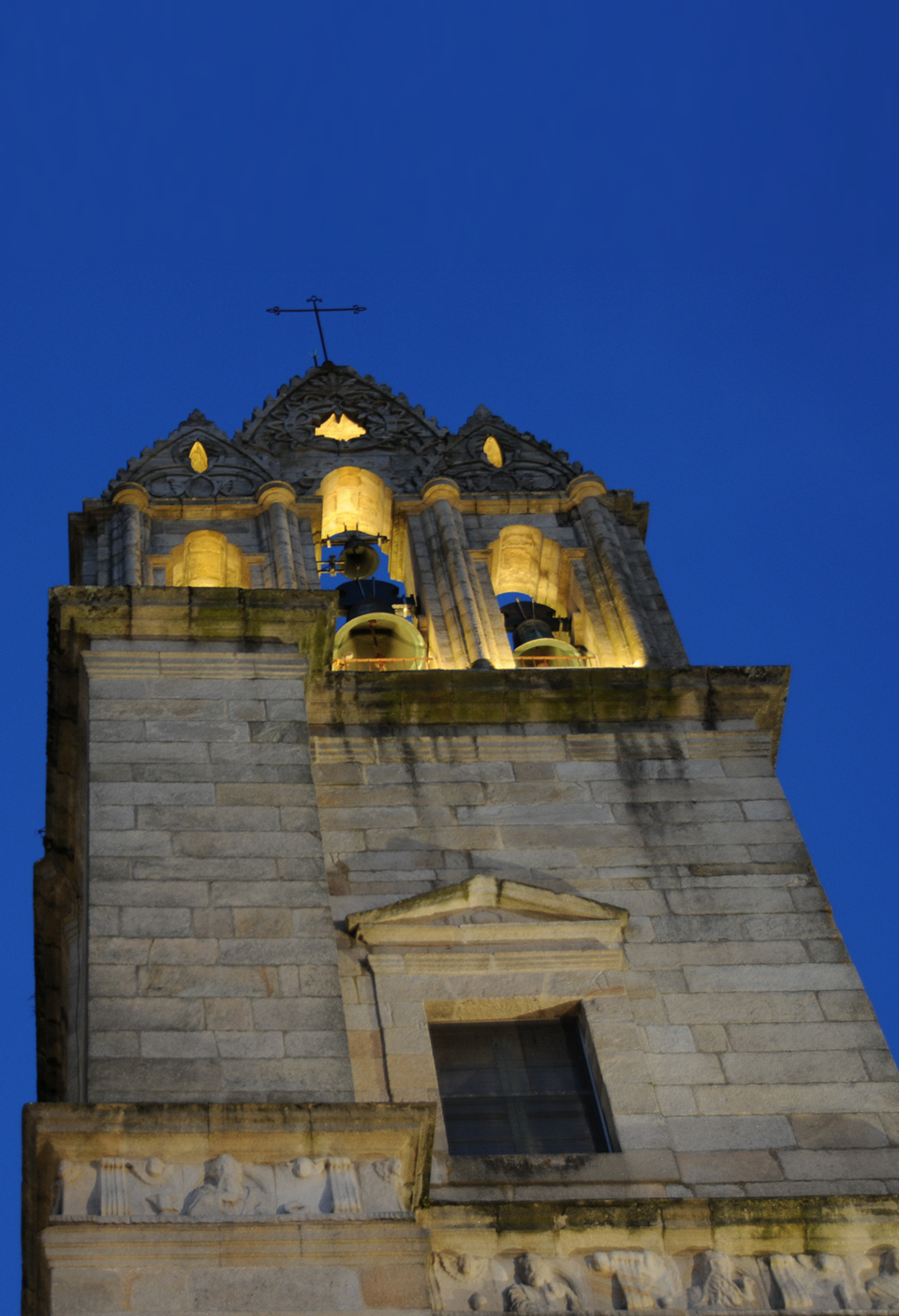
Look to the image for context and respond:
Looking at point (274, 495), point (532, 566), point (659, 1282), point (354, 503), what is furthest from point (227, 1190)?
point (354, 503)

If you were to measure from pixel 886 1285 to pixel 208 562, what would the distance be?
45.0ft

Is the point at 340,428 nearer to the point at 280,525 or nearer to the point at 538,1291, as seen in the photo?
the point at 280,525

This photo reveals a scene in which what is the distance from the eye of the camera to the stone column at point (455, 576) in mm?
22808

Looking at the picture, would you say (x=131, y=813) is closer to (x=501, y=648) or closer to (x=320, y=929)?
(x=320, y=929)

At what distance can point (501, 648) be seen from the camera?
75.6 feet

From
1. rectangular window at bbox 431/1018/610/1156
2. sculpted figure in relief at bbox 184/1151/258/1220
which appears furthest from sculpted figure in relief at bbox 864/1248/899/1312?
sculpted figure in relief at bbox 184/1151/258/1220

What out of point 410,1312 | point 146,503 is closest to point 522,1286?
point 410,1312

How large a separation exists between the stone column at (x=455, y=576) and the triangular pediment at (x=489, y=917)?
491 cm

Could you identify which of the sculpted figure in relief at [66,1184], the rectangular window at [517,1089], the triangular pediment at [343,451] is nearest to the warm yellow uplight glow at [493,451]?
the triangular pediment at [343,451]

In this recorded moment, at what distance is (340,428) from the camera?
2720cm

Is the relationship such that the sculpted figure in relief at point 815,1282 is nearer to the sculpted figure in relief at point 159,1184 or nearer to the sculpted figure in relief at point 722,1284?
the sculpted figure in relief at point 722,1284

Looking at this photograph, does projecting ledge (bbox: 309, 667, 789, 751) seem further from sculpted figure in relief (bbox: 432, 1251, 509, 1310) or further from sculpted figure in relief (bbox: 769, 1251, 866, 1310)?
sculpted figure in relief (bbox: 769, 1251, 866, 1310)

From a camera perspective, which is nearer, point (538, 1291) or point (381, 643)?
point (538, 1291)

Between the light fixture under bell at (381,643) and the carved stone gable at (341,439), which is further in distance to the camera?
the carved stone gable at (341,439)
